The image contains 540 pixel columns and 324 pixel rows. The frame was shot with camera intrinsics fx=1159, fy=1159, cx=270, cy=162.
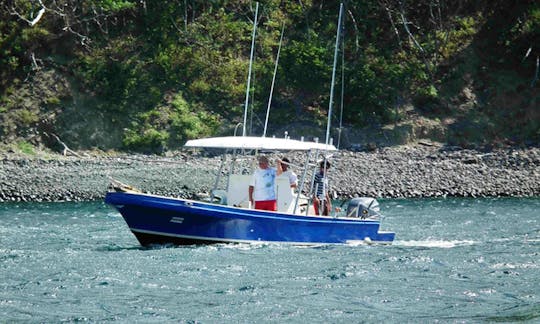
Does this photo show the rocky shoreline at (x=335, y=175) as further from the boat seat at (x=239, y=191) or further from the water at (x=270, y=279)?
the boat seat at (x=239, y=191)

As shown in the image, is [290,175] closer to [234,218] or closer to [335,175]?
[234,218]

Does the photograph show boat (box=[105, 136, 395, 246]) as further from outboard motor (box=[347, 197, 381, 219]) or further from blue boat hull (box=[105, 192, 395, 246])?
outboard motor (box=[347, 197, 381, 219])

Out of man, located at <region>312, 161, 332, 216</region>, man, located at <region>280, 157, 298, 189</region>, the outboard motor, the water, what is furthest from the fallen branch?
man, located at <region>280, 157, 298, 189</region>

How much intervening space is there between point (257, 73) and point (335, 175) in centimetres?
983

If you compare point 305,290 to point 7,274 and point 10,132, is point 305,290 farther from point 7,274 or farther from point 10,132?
point 10,132

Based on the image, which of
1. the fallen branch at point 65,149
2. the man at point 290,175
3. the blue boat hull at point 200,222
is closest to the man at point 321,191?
the man at point 290,175

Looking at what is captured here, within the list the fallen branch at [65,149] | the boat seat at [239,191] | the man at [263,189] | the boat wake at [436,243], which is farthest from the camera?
the fallen branch at [65,149]

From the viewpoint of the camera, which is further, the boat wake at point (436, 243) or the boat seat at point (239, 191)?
the boat wake at point (436, 243)

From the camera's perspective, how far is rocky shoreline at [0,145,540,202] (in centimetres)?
4166

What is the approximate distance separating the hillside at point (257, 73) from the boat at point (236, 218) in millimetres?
21134

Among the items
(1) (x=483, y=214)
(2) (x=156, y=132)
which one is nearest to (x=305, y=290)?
(1) (x=483, y=214)

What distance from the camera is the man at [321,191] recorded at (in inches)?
1080

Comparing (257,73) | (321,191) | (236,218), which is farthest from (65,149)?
(236,218)

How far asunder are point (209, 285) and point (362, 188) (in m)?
21.7
